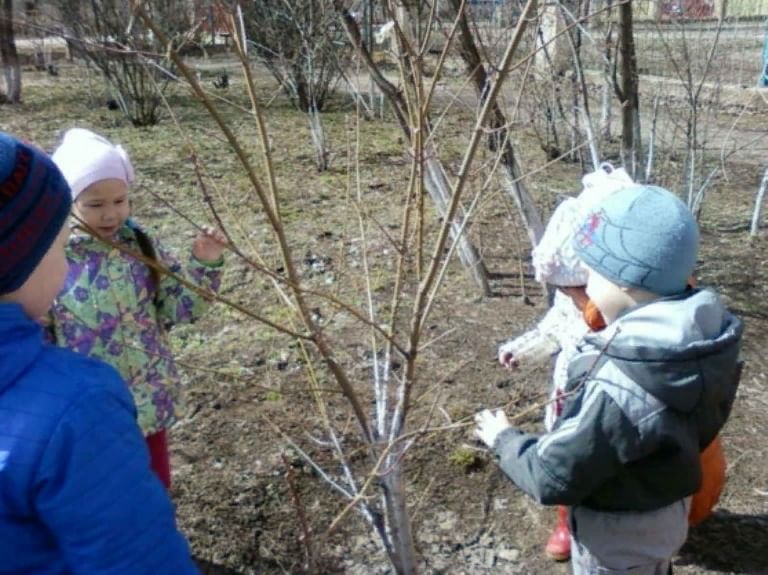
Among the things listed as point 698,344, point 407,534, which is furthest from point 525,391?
point 698,344

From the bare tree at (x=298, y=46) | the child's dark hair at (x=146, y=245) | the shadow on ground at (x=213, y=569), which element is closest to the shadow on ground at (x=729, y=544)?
the shadow on ground at (x=213, y=569)

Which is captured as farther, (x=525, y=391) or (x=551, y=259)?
(x=525, y=391)

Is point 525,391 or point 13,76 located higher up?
A: point 13,76

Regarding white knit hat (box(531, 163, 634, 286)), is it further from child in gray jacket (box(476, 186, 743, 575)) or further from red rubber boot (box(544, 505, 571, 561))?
red rubber boot (box(544, 505, 571, 561))

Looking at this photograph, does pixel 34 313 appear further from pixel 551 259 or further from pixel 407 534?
pixel 551 259

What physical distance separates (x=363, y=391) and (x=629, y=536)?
5.17 ft

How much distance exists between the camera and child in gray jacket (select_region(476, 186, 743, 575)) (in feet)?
4.68

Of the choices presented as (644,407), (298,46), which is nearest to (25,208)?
(644,407)

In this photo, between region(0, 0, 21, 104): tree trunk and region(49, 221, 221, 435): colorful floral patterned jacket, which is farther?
region(0, 0, 21, 104): tree trunk

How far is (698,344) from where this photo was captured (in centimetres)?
141

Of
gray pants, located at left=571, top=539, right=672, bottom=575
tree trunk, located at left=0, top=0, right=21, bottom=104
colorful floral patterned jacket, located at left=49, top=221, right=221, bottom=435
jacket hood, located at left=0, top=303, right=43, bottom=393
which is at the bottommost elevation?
gray pants, located at left=571, top=539, right=672, bottom=575

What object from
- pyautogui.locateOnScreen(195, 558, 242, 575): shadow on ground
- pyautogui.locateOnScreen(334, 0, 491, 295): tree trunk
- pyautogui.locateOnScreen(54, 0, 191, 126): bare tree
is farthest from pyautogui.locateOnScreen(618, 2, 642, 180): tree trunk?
pyautogui.locateOnScreen(54, 0, 191, 126): bare tree

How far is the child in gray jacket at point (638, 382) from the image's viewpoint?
56.2 inches

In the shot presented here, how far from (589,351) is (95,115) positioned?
28.8 feet
